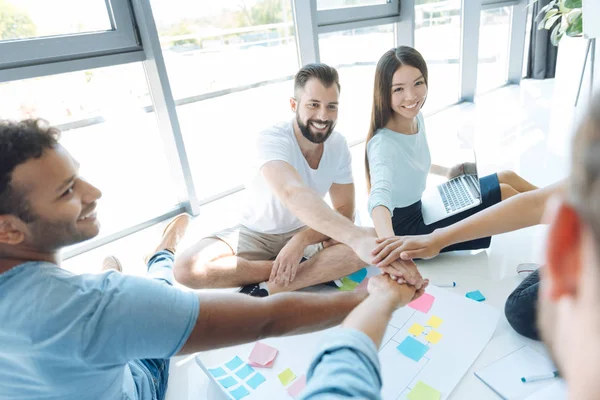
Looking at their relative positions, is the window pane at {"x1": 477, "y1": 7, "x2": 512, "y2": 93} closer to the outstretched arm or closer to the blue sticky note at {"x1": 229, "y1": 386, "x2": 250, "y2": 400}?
the outstretched arm

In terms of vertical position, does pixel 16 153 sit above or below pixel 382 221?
above

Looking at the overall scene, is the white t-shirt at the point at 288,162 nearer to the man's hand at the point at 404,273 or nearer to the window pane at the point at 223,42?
the man's hand at the point at 404,273

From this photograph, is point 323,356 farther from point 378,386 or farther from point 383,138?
point 383,138

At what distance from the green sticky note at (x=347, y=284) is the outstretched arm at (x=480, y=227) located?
0.39 meters

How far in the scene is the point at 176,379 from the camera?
1.33m

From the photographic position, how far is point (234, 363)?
4.21 ft

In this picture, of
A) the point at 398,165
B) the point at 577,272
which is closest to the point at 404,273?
the point at 398,165

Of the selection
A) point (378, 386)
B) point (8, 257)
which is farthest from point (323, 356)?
point (8, 257)

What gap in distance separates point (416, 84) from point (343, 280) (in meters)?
0.90

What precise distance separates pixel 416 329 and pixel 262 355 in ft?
1.74

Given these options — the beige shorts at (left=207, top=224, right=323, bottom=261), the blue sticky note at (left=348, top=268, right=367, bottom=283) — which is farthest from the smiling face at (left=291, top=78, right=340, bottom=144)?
the blue sticky note at (left=348, top=268, right=367, bottom=283)

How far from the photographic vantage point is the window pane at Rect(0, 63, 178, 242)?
2025 mm

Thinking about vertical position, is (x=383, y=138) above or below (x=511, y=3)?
below

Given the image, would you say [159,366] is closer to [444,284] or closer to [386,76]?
[444,284]
